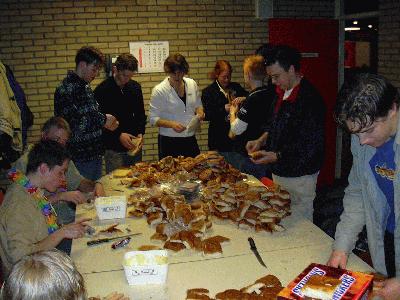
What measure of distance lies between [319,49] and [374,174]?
5400mm

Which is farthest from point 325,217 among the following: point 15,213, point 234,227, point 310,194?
point 15,213

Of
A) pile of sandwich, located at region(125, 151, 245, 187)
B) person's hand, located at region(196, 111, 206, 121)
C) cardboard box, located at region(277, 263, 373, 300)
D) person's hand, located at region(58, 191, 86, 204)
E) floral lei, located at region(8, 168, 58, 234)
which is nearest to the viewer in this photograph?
cardboard box, located at region(277, 263, 373, 300)

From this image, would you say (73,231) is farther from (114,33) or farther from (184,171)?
(114,33)

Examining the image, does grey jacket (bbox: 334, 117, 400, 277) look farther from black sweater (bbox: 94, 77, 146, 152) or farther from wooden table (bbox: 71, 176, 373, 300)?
black sweater (bbox: 94, 77, 146, 152)

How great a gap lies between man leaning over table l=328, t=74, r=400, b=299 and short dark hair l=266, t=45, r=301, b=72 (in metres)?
1.36

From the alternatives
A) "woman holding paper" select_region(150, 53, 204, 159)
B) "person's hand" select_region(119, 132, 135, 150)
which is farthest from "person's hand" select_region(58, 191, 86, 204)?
"woman holding paper" select_region(150, 53, 204, 159)

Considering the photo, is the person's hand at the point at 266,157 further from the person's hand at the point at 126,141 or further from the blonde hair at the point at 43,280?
the blonde hair at the point at 43,280

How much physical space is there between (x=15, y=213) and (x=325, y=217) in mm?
4227

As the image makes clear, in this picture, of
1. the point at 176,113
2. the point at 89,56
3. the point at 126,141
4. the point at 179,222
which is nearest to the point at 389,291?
the point at 179,222

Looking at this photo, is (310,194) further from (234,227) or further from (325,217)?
(325,217)

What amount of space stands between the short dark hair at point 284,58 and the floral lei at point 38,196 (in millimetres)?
2072

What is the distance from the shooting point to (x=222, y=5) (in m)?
7.01

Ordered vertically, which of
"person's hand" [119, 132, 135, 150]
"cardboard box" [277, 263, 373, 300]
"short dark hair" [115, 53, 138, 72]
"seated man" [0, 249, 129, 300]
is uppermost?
"short dark hair" [115, 53, 138, 72]

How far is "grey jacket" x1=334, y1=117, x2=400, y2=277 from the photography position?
241cm
